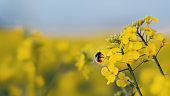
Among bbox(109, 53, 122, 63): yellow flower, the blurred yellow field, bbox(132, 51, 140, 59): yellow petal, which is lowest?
the blurred yellow field

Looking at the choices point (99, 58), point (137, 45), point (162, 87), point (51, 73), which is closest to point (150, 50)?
point (137, 45)

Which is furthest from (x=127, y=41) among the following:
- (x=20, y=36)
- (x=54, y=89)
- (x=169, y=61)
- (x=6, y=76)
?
(x=20, y=36)

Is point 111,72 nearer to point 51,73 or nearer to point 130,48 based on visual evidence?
point 130,48

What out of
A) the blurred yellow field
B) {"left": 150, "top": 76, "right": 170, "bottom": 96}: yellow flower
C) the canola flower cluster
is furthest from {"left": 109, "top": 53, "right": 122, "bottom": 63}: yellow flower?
the blurred yellow field

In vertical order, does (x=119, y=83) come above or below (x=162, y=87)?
above

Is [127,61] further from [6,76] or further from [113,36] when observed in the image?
[6,76]

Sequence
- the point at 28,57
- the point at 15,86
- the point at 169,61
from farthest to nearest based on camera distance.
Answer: the point at 169,61 < the point at 15,86 < the point at 28,57

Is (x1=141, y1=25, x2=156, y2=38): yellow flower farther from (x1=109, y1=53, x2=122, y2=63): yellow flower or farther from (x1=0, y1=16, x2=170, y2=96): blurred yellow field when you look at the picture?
(x1=0, y1=16, x2=170, y2=96): blurred yellow field

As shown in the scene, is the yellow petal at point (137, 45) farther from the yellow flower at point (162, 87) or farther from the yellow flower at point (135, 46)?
the yellow flower at point (162, 87)
